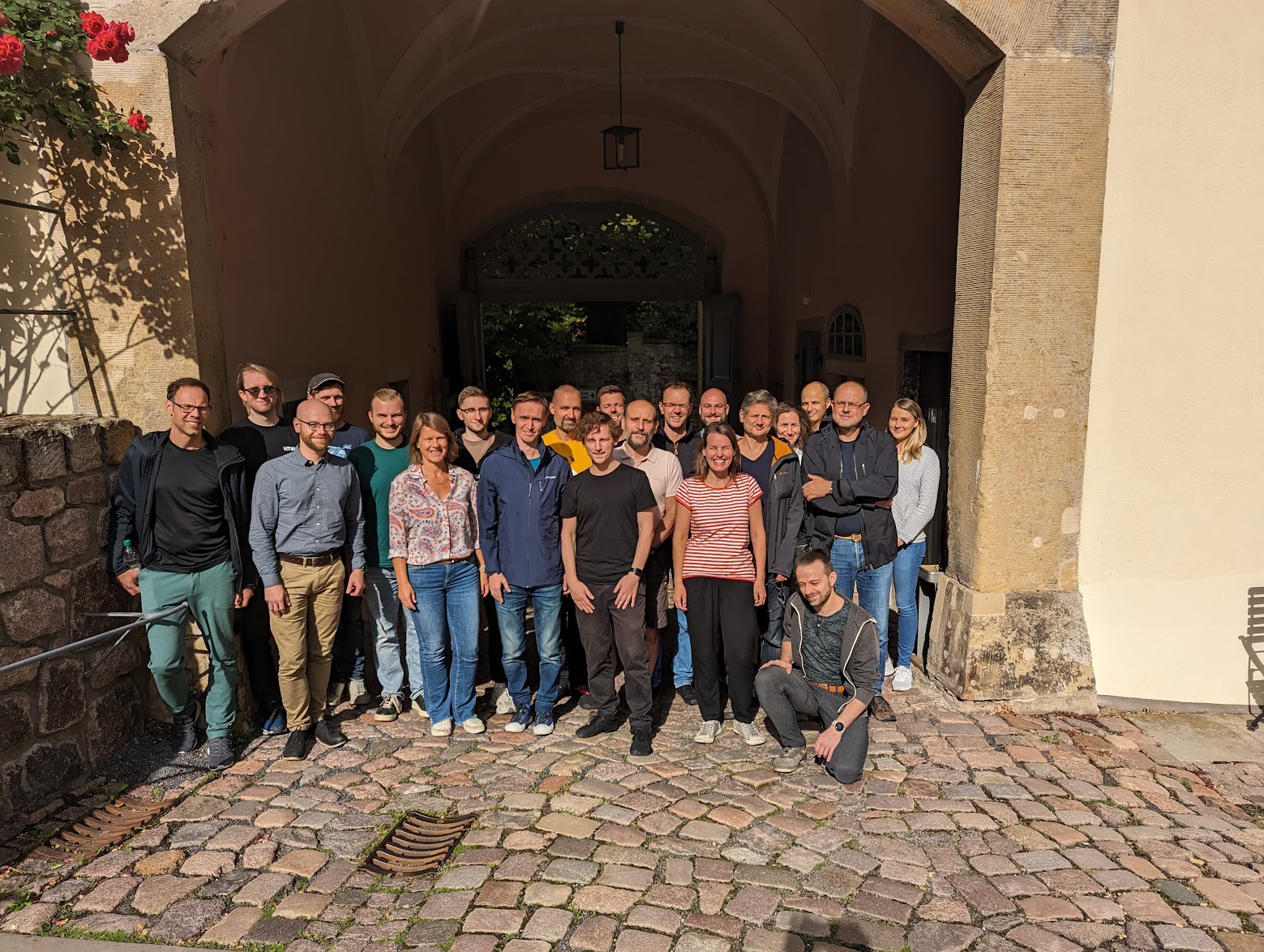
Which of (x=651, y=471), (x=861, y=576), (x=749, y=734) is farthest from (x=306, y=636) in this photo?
(x=861, y=576)

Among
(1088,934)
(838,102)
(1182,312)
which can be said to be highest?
(838,102)

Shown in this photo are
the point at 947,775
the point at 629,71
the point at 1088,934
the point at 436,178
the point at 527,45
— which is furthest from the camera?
the point at 436,178

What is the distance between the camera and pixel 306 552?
414cm

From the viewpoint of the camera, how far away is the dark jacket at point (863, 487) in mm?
4652

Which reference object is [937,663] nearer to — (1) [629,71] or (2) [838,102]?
(2) [838,102]

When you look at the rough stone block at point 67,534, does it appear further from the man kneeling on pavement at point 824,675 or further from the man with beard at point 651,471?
the man kneeling on pavement at point 824,675

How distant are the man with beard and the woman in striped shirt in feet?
0.62

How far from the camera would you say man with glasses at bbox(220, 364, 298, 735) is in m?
4.31

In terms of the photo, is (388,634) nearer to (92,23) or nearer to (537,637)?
(537,637)

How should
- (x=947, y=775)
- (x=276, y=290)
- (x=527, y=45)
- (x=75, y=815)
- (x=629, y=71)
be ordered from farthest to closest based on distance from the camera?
(x=629, y=71) → (x=527, y=45) → (x=276, y=290) → (x=947, y=775) → (x=75, y=815)

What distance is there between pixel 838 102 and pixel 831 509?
5130mm

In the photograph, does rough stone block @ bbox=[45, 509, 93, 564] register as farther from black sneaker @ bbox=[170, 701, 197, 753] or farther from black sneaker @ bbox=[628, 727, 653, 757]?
black sneaker @ bbox=[628, 727, 653, 757]

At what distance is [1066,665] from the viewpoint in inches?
190

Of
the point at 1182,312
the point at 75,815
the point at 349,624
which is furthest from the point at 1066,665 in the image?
the point at 75,815
